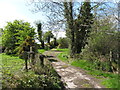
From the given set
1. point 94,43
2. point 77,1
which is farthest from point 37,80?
point 77,1

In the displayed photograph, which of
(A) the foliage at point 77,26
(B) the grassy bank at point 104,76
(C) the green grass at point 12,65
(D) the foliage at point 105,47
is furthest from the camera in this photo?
(A) the foliage at point 77,26

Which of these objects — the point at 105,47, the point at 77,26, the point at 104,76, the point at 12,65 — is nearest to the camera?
the point at 104,76

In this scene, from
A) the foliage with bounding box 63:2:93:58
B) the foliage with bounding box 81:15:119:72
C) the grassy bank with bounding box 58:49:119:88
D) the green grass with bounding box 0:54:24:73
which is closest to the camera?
the grassy bank with bounding box 58:49:119:88

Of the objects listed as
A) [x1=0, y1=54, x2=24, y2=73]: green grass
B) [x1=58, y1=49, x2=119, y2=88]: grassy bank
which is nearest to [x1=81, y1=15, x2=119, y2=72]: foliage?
[x1=58, y1=49, x2=119, y2=88]: grassy bank

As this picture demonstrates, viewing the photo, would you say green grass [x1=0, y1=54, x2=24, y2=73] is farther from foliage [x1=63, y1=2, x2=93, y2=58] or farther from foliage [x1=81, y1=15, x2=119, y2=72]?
foliage [x1=63, y1=2, x2=93, y2=58]

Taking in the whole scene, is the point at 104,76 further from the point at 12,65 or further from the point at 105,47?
the point at 12,65

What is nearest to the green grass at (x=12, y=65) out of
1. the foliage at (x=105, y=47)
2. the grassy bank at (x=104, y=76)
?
the grassy bank at (x=104, y=76)

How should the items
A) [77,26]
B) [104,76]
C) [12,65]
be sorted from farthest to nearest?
[77,26], [12,65], [104,76]

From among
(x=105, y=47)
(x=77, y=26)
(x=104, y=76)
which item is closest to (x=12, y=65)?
(x=104, y=76)

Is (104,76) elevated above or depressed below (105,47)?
below

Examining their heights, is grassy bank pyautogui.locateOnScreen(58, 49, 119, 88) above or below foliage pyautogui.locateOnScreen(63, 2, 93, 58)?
below

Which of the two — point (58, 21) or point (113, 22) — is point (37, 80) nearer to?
point (113, 22)

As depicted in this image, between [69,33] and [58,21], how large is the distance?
2.32 m

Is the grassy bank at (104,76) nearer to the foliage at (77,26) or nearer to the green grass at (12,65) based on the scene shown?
the green grass at (12,65)
